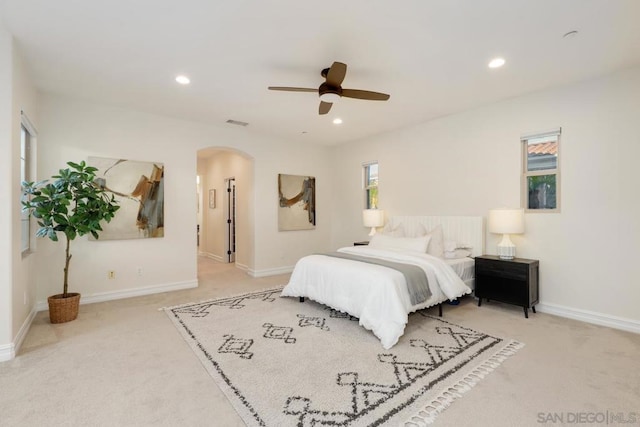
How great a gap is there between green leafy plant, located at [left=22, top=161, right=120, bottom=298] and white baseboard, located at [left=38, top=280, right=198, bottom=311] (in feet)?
2.26

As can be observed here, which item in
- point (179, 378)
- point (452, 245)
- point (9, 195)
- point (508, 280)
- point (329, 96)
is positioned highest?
point (329, 96)

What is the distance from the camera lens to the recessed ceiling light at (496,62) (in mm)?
3016

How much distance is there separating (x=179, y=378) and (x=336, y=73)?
277 centimetres

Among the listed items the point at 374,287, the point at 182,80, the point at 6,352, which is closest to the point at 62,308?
the point at 6,352

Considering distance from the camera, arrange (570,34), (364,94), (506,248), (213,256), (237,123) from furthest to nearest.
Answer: (213,256), (237,123), (506,248), (364,94), (570,34)

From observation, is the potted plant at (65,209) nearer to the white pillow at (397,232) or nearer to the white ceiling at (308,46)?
the white ceiling at (308,46)

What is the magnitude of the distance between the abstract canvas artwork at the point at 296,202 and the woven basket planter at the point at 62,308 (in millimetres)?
3408

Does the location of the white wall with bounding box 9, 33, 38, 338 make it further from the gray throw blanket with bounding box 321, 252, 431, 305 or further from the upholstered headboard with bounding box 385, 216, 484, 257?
the upholstered headboard with bounding box 385, 216, 484, 257

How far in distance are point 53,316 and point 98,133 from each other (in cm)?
238

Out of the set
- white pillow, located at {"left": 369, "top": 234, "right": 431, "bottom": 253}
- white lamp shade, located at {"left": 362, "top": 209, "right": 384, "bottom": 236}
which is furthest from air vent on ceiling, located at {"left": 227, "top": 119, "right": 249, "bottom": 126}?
white pillow, located at {"left": 369, "top": 234, "right": 431, "bottom": 253}

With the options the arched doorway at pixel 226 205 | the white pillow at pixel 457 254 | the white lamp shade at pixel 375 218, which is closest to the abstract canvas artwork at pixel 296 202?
the arched doorway at pixel 226 205

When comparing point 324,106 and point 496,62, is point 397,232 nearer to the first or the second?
point 324,106

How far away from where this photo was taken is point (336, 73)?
2727mm

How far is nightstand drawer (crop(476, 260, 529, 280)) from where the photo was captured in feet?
11.6
